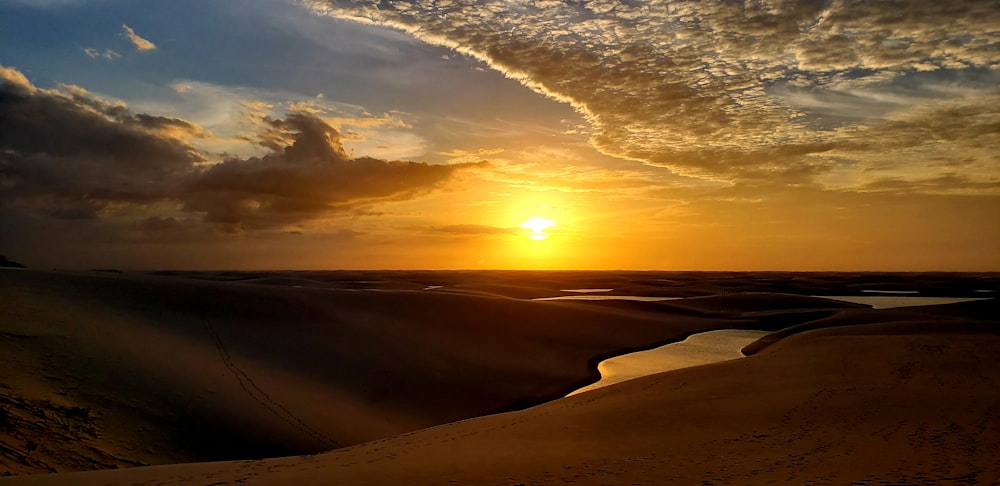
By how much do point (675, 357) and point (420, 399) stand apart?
1542 centimetres

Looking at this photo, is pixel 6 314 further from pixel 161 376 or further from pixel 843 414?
pixel 843 414

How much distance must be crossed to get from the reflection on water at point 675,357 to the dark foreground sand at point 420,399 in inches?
47.4

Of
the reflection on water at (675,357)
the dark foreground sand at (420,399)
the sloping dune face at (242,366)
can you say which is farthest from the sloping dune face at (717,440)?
the reflection on water at (675,357)

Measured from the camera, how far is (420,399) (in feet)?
64.1

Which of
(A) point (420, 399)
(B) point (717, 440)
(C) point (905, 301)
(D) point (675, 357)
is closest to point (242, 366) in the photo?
(A) point (420, 399)

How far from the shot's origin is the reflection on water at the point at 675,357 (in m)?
25.1

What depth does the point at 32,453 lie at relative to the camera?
1067 centimetres

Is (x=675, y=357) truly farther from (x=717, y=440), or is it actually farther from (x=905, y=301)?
(x=905, y=301)

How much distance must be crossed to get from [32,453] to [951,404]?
1901 cm

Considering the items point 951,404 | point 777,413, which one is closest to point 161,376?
point 777,413

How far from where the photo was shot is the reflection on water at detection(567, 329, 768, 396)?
988 inches

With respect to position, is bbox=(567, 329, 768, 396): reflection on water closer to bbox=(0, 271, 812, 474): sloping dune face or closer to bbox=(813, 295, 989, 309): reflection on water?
bbox=(0, 271, 812, 474): sloping dune face

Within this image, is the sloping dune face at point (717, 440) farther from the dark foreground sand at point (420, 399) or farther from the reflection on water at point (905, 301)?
the reflection on water at point (905, 301)

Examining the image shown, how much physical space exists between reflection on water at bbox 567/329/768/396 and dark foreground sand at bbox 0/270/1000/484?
1.20m
